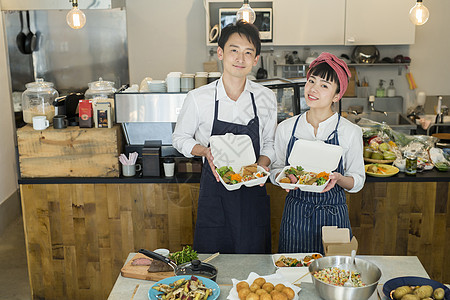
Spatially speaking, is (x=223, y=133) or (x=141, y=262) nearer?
(x=141, y=262)

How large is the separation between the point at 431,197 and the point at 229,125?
165 centimetres

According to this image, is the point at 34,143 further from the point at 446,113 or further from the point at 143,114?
the point at 446,113

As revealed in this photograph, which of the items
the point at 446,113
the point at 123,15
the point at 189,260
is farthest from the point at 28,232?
the point at 446,113

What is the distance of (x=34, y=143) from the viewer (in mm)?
3637

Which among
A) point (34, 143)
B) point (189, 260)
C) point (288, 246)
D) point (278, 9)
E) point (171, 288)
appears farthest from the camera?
point (278, 9)

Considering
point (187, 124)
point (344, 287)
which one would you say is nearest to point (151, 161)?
point (187, 124)

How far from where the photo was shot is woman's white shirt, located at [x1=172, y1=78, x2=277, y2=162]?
2975mm


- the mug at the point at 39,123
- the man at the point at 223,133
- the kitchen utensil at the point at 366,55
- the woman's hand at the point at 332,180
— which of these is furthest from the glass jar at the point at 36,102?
the kitchen utensil at the point at 366,55

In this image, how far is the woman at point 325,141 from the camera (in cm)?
266

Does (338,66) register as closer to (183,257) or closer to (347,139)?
(347,139)

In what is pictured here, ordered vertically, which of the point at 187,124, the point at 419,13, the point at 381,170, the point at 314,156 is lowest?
the point at 381,170

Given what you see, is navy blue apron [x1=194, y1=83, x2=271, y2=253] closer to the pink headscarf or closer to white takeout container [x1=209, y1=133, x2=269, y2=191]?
white takeout container [x1=209, y1=133, x2=269, y2=191]

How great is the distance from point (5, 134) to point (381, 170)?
A: 3859mm

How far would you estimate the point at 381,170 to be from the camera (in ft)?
12.2
